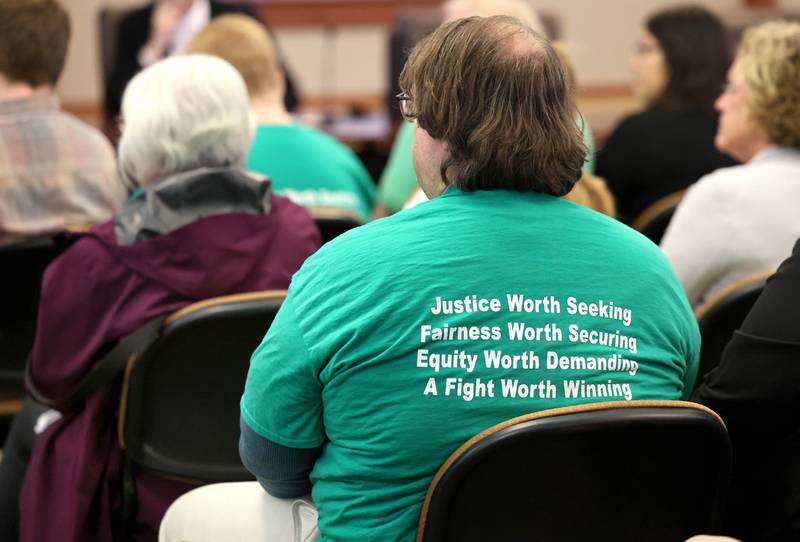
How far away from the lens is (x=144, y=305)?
1806mm

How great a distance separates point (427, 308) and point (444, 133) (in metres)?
0.25

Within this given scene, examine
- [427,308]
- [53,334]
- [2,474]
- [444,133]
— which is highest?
[444,133]

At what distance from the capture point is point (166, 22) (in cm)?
464

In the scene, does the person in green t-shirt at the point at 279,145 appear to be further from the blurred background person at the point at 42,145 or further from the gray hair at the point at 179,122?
the gray hair at the point at 179,122

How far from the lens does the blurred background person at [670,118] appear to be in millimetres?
3193

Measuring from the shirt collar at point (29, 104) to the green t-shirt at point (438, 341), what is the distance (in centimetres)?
159

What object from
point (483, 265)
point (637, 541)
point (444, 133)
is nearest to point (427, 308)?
point (483, 265)

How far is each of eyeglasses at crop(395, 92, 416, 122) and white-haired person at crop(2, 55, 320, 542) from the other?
563mm

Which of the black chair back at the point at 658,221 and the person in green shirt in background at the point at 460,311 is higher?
the person in green shirt in background at the point at 460,311

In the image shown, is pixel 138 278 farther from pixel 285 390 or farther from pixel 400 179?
pixel 400 179

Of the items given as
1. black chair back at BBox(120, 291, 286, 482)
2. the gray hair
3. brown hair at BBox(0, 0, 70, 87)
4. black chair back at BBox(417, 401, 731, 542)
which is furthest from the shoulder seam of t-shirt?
brown hair at BBox(0, 0, 70, 87)

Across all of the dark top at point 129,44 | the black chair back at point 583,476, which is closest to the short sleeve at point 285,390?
the black chair back at point 583,476

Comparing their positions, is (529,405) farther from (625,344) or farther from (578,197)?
(578,197)

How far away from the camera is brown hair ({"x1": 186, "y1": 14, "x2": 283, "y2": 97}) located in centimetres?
294
